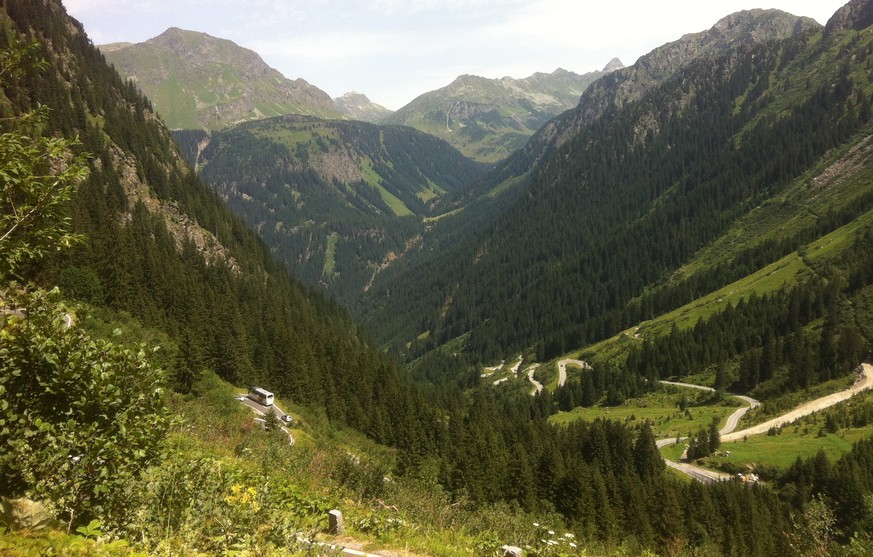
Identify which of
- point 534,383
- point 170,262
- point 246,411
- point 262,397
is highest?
point 170,262

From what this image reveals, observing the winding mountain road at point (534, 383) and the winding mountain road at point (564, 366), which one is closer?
the winding mountain road at point (534, 383)

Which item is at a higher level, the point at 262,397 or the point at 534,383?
the point at 262,397

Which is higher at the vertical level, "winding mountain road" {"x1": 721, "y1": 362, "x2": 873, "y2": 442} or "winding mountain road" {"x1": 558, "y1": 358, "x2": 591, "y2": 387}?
"winding mountain road" {"x1": 721, "y1": 362, "x2": 873, "y2": 442}

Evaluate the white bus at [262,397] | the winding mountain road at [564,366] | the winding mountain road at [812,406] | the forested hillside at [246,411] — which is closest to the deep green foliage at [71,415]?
the forested hillside at [246,411]

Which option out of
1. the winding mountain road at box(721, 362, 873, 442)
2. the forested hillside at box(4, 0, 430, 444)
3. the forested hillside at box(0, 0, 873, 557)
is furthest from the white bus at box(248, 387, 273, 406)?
the winding mountain road at box(721, 362, 873, 442)

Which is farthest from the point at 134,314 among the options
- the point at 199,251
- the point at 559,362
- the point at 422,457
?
the point at 559,362

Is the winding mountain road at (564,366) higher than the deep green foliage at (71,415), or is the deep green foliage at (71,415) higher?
the deep green foliage at (71,415)

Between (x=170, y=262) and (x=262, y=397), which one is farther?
(x=170, y=262)

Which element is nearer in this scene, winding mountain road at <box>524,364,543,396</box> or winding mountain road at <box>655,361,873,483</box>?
winding mountain road at <box>655,361,873,483</box>

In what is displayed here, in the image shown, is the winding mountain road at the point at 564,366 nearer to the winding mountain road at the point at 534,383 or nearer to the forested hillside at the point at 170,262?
the winding mountain road at the point at 534,383

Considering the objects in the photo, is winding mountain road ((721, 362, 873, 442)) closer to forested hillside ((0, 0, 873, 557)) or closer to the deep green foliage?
forested hillside ((0, 0, 873, 557))

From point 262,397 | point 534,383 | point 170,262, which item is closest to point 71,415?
point 262,397

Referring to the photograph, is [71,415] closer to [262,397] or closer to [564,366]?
[262,397]

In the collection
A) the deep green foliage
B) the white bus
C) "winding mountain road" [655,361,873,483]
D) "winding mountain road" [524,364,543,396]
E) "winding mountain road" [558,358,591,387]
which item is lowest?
"winding mountain road" [524,364,543,396]
